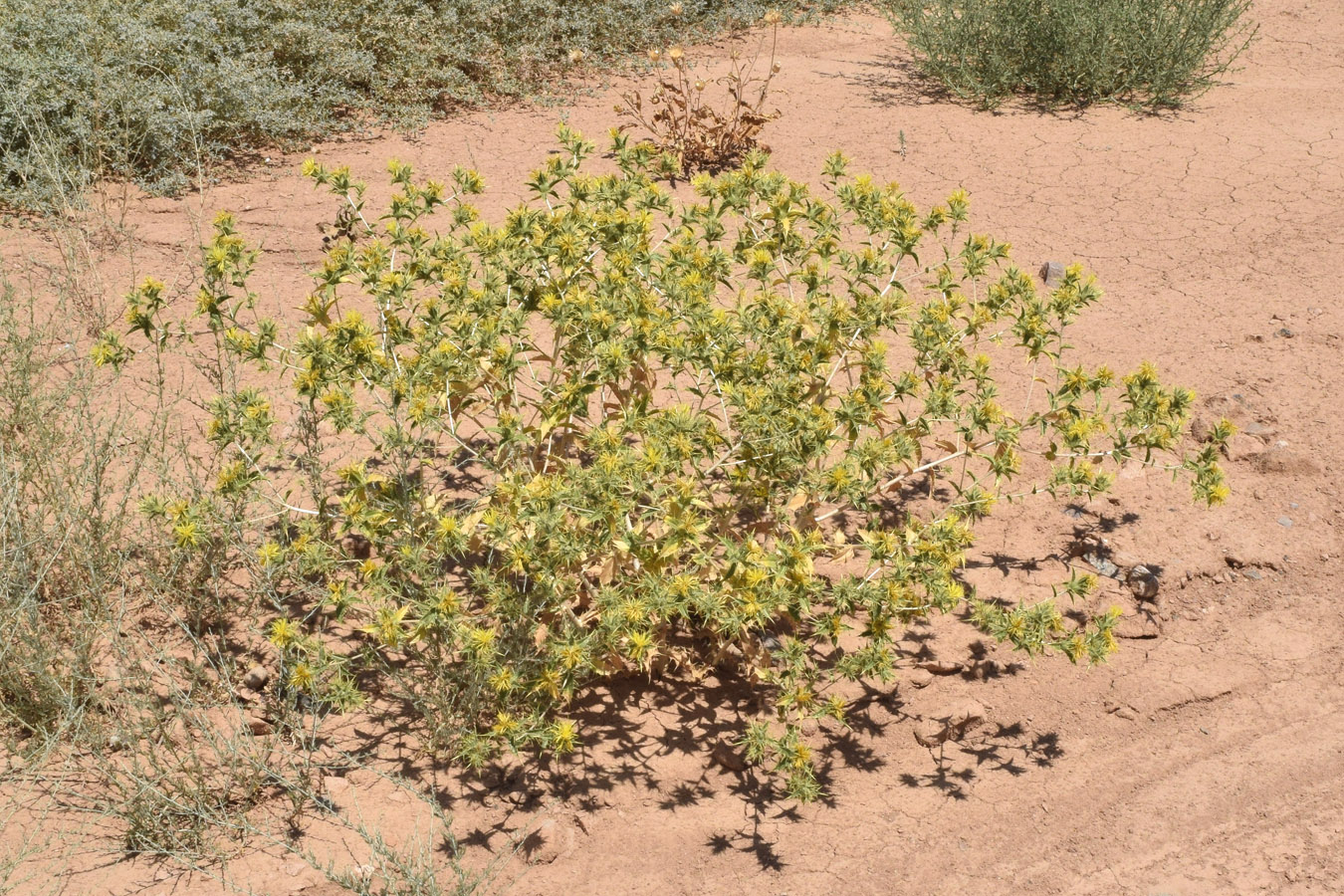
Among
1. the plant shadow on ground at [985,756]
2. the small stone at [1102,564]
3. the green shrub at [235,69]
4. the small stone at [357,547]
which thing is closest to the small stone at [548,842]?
the plant shadow on ground at [985,756]

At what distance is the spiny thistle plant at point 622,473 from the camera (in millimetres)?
2785

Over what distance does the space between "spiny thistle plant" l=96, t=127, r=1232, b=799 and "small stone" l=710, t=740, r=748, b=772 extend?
Result: 98 millimetres

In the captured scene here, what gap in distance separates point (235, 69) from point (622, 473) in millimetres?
4919

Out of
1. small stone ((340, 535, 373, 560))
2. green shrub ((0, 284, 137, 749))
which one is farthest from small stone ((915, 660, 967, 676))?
green shrub ((0, 284, 137, 749))

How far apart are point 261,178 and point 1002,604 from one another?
4.44 metres

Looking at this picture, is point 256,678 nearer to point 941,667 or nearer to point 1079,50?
point 941,667

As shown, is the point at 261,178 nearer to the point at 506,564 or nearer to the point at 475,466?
the point at 475,466

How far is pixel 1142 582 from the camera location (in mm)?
3807

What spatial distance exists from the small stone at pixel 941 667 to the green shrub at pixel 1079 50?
478cm

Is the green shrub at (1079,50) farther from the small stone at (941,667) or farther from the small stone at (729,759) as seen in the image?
the small stone at (729,759)

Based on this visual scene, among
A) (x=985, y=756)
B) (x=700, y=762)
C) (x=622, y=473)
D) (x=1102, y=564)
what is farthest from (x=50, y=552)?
(x=1102, y=564)

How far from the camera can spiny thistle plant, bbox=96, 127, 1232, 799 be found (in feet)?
9.14

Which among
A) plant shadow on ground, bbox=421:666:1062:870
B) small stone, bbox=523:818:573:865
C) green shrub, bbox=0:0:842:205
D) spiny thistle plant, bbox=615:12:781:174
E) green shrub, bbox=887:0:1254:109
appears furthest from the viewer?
green shrub, bbox=887:0:1254:109

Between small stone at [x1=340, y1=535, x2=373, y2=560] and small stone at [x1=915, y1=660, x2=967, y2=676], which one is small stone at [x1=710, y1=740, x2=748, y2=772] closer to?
small stone at [x1=915, y1=660, x2=967, y2=676]
